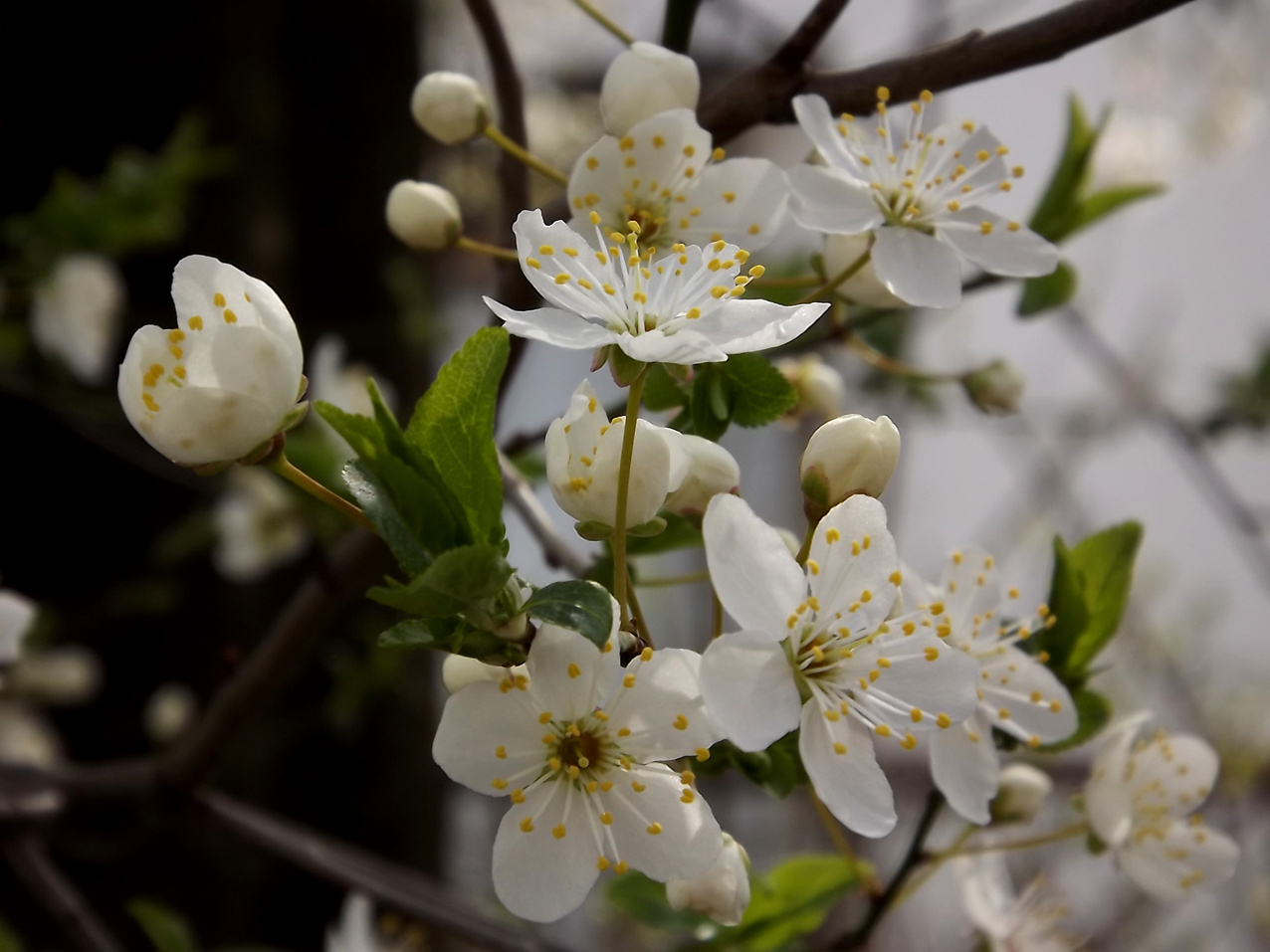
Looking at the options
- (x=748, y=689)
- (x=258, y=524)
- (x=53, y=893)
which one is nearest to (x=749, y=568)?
(x=748, y=689)

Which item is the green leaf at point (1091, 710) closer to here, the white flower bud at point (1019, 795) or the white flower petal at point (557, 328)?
the white flower bud at point (1019, 795)

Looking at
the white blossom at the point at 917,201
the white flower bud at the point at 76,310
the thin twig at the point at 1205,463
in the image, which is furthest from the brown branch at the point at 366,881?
the thin twig at the point at 1205,463

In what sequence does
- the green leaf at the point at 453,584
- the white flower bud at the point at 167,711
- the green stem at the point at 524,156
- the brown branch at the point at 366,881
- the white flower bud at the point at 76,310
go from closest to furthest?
the green leaf at the point at 453,584, the green stem at the point at 524,156, the brown branch at the point at 366,881, the white flower bud at the point at 76,310, the white flower bud at the point at 167,711

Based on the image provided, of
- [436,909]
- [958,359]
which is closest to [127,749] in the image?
[436,909]

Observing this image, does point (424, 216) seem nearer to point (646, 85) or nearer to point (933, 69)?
point (646, 85)

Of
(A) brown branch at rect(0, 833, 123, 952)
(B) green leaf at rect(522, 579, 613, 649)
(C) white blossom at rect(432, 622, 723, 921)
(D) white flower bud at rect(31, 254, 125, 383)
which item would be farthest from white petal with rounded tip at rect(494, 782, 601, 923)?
(D) white flower bud at rect(31, 254, 125, 383)

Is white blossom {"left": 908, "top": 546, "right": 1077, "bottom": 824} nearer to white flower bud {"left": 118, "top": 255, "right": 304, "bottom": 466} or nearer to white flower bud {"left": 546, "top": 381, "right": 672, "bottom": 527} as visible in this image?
white flower bud {"left": 546, "top": 381, "right": 672, "bottom": 527}

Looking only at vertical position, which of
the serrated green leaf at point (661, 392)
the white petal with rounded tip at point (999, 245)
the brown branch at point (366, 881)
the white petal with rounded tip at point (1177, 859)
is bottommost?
the brown branch at point (366, 881)

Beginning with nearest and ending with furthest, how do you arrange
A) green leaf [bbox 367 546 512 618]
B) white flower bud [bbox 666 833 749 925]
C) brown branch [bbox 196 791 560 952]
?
green leaf [bbox 367 546 512 618] < white flower bud [bbox 666 833 749 925] < brown branch [bbox 196 791 560 952]
